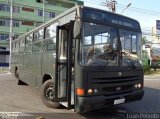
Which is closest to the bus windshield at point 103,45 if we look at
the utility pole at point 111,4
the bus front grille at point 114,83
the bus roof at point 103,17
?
the bus roof at point 103,17

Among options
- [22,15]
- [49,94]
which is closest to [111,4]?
[22,15]

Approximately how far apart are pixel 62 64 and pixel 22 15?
4666 centimetres

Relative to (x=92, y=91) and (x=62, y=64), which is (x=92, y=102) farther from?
(x=62, y=64)

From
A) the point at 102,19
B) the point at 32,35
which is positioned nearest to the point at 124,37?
the point at 102,19

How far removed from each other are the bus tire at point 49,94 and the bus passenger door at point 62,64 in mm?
1031

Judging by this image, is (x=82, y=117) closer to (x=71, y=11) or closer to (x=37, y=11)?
(x=71, y=11)

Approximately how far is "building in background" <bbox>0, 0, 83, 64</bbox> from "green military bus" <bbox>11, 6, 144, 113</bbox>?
134ft

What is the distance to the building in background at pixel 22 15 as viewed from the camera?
50781 mm

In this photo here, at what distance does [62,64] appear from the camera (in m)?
8.12

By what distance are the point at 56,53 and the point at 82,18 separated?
1418mm

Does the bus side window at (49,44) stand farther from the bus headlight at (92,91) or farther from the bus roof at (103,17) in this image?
the bus headlight at (92,91)

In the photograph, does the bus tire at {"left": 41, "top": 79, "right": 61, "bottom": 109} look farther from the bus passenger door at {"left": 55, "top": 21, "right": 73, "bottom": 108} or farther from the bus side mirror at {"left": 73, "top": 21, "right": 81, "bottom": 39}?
the bus side mirror at {"left": 73, "top": 21, "right": 81, "bottom": 39}

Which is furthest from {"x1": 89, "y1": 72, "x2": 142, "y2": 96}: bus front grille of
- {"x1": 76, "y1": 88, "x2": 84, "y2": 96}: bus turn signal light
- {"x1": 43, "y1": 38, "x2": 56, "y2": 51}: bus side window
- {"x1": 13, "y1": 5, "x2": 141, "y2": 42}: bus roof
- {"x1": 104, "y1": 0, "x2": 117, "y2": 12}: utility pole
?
{"x1": 104, "y1": 0, "x2": 117, "y2": 12}: utility pole

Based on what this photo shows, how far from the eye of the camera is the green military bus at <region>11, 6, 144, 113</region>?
7199mm
